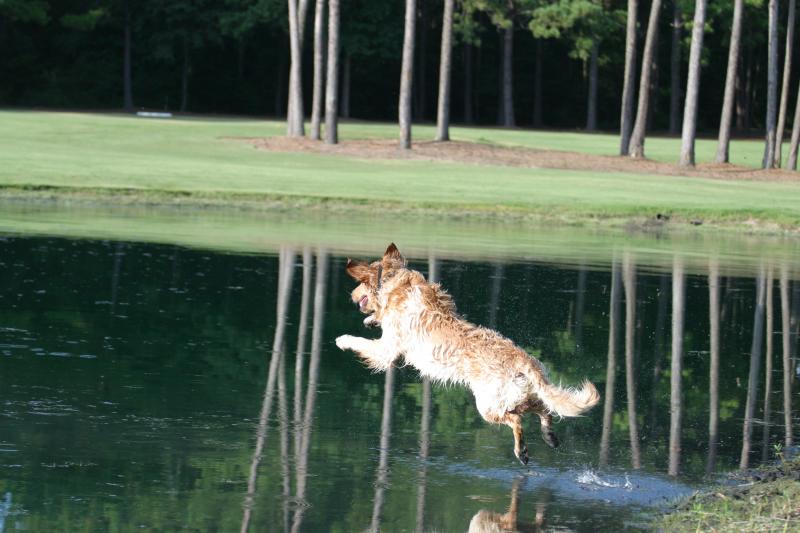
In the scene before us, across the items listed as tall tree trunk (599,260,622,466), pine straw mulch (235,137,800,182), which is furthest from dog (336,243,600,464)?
pine straw mulch (235,137,800,182)

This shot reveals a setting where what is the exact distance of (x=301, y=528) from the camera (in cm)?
701

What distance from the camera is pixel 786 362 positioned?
13.1 metres

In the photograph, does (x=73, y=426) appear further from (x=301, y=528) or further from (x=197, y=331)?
(x=197, y=331)

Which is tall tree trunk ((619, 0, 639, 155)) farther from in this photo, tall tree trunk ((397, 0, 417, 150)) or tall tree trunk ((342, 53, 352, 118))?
tall tree trunk ((342, 53, 352, 118))

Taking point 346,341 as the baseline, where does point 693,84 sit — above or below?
above

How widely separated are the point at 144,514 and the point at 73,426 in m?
2.13

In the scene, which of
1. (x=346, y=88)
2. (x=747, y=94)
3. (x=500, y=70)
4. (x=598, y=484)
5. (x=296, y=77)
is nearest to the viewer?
(x=598, y=484)

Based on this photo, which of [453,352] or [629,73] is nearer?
[453,352]

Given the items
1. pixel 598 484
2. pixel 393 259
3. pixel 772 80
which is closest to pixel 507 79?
pixel 772 80

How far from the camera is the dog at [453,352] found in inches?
331

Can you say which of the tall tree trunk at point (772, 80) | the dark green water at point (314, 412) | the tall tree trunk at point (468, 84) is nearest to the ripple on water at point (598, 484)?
the dark green water at point (314, 412)

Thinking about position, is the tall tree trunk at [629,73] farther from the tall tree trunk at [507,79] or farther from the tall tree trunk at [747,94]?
the tall tree trunk at [747,94]

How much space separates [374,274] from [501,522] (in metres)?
2.46

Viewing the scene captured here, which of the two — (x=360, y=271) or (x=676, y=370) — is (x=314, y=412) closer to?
(x=360, y=271)
